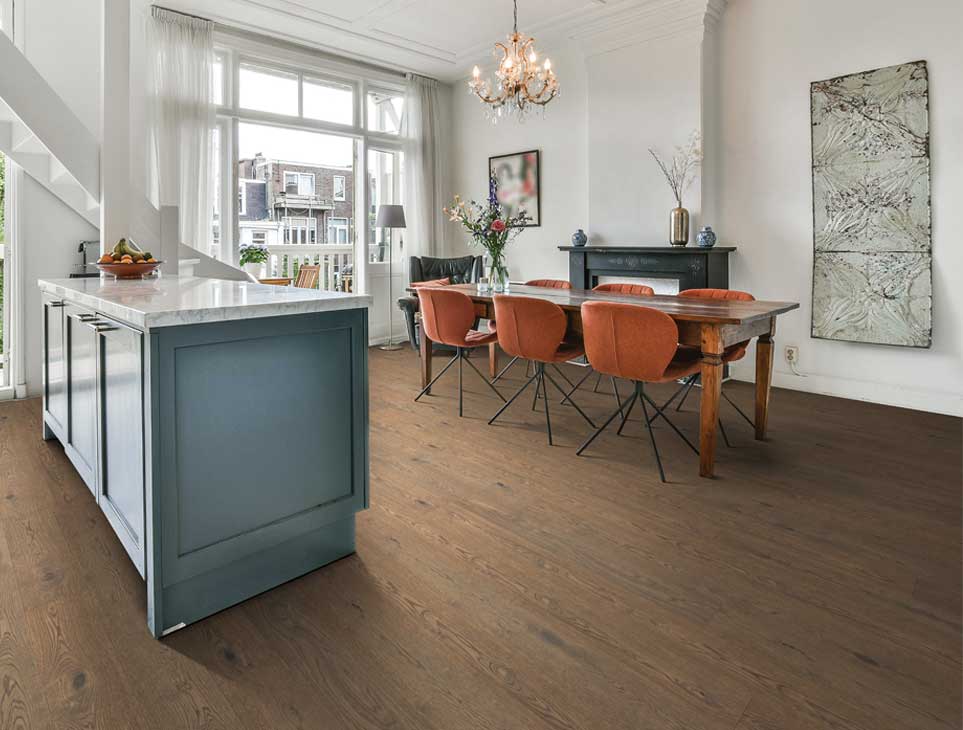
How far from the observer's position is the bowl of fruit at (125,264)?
2.97 metres

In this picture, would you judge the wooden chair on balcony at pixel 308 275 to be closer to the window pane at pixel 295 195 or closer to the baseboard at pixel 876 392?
the window pane at pixel 295 195

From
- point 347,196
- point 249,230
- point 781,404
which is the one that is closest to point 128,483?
point 781,404

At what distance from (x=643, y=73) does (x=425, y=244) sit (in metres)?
2.94

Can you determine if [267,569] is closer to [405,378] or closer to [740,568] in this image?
[740,568]

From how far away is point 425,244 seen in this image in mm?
7141

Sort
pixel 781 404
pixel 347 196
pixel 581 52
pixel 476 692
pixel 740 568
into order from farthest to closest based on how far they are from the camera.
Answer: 1. pixel 347 196
2. pixel 581 52
3. pixel 781 404
4. pixel 740 568
5. pixel 476 692

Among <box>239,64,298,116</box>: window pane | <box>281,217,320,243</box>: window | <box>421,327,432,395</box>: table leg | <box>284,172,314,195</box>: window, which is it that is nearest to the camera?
<box>421,327,432,395</box>: table leg

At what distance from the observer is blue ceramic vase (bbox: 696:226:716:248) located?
4926 mm

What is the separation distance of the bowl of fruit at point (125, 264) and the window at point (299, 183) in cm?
786

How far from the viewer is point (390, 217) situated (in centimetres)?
656

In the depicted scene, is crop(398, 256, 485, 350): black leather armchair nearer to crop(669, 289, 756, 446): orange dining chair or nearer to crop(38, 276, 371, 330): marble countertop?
crop(669, 289, 756, 446): orange dining chair

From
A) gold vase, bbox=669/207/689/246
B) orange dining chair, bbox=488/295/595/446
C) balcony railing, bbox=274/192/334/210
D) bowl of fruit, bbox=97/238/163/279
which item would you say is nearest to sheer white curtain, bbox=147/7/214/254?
bowl of fruit, bbox=97/238/163/279

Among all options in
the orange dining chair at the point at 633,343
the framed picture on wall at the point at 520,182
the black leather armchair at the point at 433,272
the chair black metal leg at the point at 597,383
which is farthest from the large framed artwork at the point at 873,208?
the black leather armchair at the point at 433,272

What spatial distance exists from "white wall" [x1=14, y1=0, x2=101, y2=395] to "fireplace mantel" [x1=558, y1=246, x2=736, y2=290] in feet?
13.3
